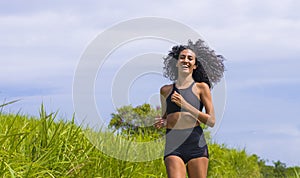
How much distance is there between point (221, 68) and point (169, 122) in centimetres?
136

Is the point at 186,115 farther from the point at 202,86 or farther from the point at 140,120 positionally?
the point at 140,120

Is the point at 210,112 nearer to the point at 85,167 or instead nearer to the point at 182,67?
the point at 182,67

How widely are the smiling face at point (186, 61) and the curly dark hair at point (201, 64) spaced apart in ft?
0.58

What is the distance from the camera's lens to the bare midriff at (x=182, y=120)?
242 inches

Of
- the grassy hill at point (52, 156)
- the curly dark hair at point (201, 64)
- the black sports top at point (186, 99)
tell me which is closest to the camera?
the grassy hill at point (52, 156)

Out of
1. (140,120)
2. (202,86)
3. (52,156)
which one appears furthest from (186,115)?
(140,120)

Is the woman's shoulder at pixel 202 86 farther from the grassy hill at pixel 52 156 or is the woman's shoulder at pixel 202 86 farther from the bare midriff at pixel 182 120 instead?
the grassy hill at pixel 52 156

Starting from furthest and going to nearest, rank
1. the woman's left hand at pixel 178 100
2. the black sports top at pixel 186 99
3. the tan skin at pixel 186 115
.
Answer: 1. the black sports top at pixel 186 99
2. the woman's left hand at pixel 178 100
3. the tan skin at pixel 186 115

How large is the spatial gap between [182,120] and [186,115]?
75mm

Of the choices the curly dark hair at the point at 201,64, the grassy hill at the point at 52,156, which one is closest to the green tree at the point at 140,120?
the grassy hill at the point at 52,156

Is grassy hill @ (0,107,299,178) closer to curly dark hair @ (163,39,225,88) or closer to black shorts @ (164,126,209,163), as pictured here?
black shorts @ (164,126,209,163)

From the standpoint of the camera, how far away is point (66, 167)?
6.71m

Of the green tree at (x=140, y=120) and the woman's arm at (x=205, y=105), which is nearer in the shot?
the woman's arm at (x=205, y=105)

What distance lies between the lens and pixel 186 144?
20.0ft
